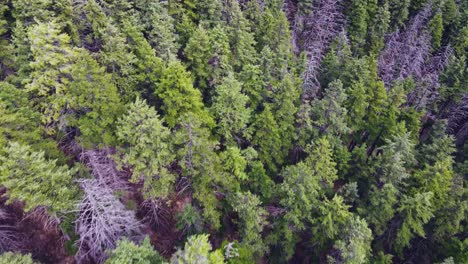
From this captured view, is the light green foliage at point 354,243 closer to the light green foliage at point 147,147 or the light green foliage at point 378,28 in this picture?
the light green foliage at point 147,147

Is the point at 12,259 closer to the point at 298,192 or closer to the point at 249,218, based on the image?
the point at 249,218

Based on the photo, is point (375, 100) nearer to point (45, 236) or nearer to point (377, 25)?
point (377, 25)

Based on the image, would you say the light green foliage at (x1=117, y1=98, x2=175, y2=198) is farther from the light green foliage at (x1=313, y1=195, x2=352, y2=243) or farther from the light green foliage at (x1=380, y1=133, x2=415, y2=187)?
the light green foliage at (x1=380, y1=133, x2=415, y2=187)

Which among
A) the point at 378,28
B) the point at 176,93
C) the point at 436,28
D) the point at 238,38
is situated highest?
the point at 238,38

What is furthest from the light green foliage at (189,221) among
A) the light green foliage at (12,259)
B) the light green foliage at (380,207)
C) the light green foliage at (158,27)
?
the light green foliage at (380,207)

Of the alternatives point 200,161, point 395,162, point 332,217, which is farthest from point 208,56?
point 395,162

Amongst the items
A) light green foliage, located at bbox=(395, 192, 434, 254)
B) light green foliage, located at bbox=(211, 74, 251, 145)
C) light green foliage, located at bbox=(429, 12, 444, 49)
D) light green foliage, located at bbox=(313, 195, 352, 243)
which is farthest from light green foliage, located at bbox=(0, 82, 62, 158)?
light green foliage, located at bbox=(429, 12, 444, 49)
